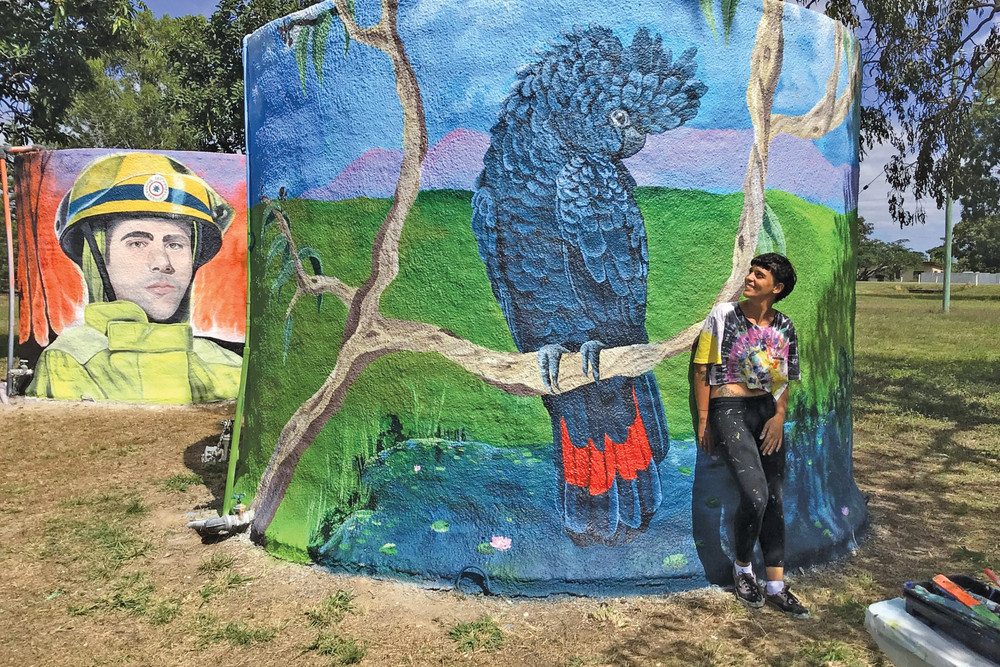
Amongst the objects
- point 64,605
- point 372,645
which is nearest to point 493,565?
point 372,645

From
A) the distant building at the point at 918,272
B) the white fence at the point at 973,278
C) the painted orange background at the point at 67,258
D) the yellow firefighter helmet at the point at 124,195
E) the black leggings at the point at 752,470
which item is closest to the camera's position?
the black leggings at the point at 752,470

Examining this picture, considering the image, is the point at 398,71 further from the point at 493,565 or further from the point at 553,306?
the point at 493,565

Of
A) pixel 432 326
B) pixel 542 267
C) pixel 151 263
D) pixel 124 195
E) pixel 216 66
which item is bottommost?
pixel 432 326

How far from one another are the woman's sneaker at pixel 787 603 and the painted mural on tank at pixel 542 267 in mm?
326

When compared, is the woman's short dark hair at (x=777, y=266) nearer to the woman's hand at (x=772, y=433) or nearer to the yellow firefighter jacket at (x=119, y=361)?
the woman's hand at (x=772, y=433)

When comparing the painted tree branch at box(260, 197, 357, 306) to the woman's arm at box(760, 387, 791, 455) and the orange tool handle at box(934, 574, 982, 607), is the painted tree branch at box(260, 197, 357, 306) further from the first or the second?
the orange tool handle at box(934, 574, 982, 607)

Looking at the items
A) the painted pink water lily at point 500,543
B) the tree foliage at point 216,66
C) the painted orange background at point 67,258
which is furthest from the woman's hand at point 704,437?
the tree foliage at point 216,66

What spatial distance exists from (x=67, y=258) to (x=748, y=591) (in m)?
10.2

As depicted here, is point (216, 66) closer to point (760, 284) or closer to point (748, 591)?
point (760, 284)

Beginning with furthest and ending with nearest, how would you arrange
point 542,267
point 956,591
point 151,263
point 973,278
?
1. point 973,278
2. point 151,263
3. point 542,267
4. point 956,591

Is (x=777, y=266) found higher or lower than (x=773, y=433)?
higher

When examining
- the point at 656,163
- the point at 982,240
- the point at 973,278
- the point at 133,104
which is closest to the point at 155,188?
the point at 656,163

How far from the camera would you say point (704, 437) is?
4.14m

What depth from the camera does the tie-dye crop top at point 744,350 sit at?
397cm
